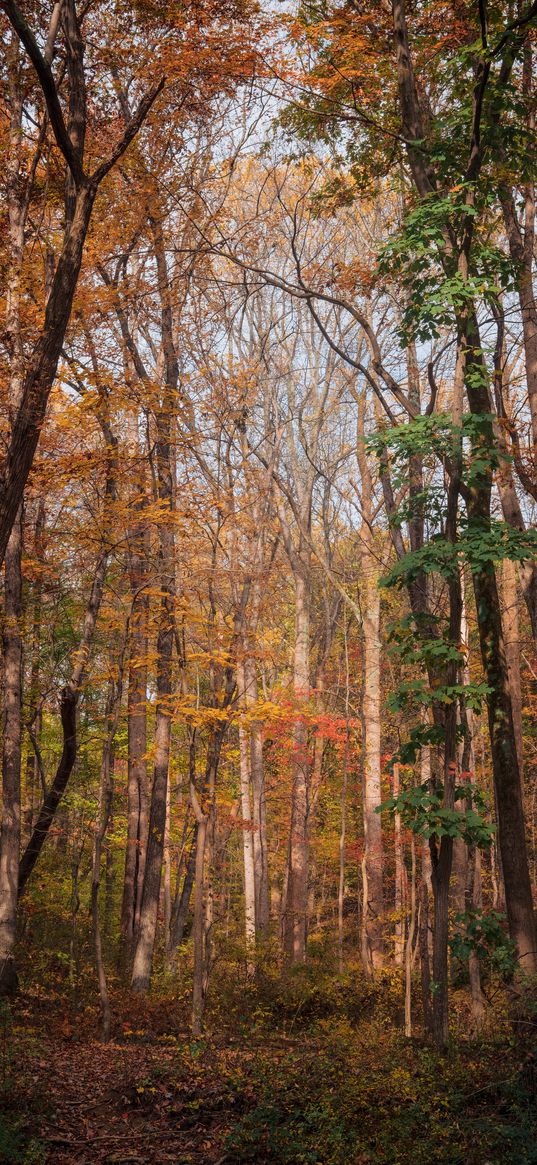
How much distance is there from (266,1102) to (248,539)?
9.10m

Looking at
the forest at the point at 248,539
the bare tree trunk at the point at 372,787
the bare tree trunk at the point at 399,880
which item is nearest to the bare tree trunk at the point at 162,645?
the forest at the point at 248,539

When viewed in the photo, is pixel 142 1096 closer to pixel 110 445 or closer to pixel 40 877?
pixel 110 445

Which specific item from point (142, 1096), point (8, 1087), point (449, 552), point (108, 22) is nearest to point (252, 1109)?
point (142, 1096)

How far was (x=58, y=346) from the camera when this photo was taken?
20.6 ft

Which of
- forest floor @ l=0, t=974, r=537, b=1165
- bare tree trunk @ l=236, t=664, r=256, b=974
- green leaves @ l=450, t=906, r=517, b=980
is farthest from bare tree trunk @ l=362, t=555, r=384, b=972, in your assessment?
green leaves @ l=450, t=906, r=517, b=980

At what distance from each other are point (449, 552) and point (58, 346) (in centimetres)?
358

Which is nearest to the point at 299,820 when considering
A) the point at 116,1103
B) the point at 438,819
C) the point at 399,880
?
the point at 399,880

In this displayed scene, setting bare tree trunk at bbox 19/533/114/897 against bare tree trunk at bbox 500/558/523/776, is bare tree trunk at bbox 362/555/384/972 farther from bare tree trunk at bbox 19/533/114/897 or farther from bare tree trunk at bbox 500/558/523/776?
bare tree trunk at bbox 19/533/114/897

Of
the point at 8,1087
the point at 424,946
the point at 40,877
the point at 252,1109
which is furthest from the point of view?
the point at 40,877

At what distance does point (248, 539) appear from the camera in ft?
46.6

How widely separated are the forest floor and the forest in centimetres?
4

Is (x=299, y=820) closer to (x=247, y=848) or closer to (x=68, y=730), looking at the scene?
(x=247, y=848)

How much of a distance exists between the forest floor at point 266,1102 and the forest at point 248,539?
4 cm

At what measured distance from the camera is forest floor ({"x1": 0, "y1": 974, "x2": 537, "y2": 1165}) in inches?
214
